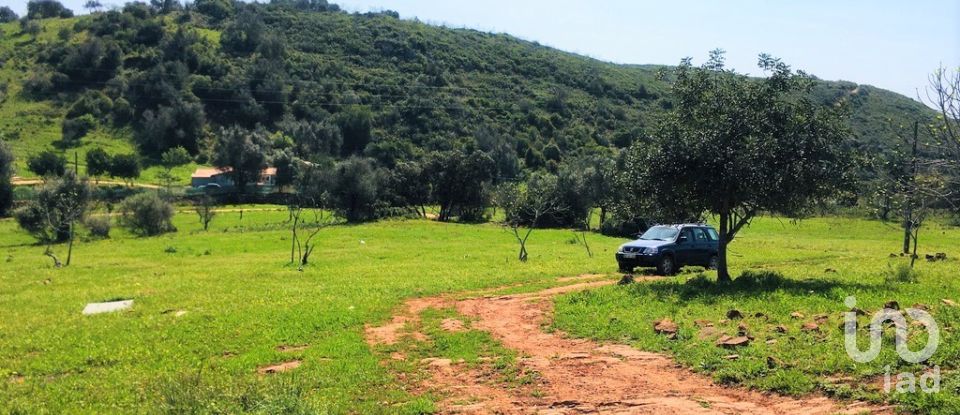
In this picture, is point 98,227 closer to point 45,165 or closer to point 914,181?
point 45,165

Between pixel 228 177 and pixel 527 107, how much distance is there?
232ft

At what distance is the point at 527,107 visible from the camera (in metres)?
141

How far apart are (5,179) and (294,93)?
70.8 metres

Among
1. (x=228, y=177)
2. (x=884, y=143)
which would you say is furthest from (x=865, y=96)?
(x=228, y=177)

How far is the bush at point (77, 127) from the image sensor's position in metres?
105

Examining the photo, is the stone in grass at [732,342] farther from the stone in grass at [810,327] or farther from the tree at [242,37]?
the tree at [242,37]

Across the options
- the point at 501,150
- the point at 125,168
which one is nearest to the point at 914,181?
the point at 501,150

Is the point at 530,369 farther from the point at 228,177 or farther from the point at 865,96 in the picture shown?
the point at 865,96

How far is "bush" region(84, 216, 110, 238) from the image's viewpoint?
53812 mm

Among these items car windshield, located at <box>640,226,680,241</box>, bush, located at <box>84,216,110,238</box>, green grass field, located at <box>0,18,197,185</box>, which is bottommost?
bush, located at <box>84,216,110,238</box>

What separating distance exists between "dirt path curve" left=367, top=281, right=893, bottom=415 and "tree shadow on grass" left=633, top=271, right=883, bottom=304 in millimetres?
5012

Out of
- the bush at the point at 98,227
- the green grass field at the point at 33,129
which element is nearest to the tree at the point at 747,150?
the bush at the point at 98,227

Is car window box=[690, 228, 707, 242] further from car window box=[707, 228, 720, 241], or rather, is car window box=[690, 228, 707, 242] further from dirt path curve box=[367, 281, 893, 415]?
dirt path curve box=[367, 281, 893, 415]

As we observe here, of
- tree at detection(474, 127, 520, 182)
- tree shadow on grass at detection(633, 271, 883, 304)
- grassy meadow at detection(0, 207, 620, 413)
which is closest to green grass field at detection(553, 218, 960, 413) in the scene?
tree shadow on grass at detection(633, 271, 883, 304)
